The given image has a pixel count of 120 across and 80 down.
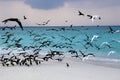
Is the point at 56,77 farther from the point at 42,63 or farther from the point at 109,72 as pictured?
the point at 42,63

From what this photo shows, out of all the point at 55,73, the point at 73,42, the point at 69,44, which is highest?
the point at 55,73

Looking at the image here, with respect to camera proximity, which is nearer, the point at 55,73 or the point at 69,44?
the point at 55,73

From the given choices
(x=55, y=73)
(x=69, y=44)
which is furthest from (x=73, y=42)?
(x=55, y=73)

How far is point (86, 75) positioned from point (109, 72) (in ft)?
5.04

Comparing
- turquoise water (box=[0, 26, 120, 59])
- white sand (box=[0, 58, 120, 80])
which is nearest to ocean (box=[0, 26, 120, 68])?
turquoise water (box=[0, 26, 120, 59])

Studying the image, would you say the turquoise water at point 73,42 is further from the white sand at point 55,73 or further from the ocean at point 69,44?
the white sand at point 55,73

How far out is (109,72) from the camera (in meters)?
15.2

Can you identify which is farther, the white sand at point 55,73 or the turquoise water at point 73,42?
the turquoise water at point 73,42

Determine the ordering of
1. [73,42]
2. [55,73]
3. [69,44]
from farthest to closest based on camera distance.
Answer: [73,42] < [69,44] < [55,73]

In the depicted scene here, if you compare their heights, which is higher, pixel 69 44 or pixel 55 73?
pixel 55 73

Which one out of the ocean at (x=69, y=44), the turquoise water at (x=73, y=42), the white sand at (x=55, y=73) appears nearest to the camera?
the white sand at (x=55, y=73)

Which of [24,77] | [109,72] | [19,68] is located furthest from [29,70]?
[109,72]

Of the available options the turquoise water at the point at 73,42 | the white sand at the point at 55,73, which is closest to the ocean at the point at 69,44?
the turquoise water at the point at 73,42

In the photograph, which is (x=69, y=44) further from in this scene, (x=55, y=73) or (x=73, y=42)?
(x=55, y=73)
